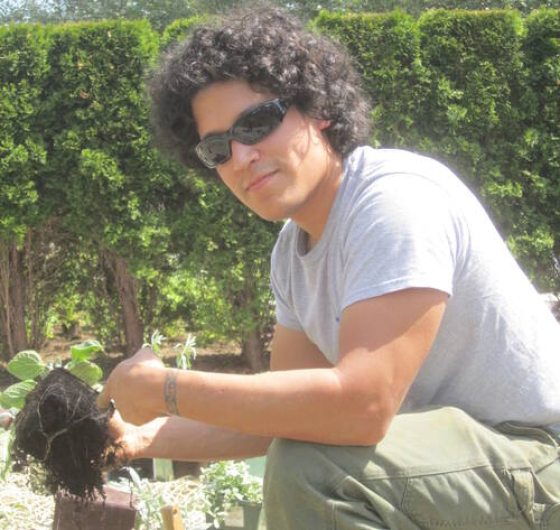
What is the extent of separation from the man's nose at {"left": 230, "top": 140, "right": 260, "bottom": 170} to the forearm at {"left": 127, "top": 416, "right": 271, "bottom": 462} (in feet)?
2.35

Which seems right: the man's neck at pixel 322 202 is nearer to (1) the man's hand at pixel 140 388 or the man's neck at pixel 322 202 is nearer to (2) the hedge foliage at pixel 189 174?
(1) the man's hand at pixel 140 388

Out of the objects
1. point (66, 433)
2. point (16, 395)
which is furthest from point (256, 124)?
point (16, 395)

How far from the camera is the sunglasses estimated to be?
1878 millimetres

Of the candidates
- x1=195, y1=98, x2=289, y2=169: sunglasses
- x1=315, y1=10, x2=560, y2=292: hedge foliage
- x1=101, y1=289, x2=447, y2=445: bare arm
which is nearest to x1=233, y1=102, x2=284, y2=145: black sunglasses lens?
x1=195, y1=98, x2=289, y2=169: sunglasses

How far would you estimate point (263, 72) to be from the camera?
76.6 inches

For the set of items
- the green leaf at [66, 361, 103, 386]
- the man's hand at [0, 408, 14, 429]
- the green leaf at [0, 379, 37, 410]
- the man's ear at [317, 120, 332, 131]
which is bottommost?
the man's hand at [0, 408, 14, 429]

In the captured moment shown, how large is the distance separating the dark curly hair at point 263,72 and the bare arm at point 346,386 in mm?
536

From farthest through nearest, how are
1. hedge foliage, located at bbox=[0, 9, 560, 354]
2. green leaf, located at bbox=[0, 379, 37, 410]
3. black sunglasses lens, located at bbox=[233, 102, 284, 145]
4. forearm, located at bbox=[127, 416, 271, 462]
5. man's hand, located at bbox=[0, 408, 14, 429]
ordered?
hedge foliage, located at bbox=[0, 9, 560, 354] → green leaf, located at bbox=[0, 379, 37, 410] → man's hand, located at bbox=[0, 408, 14, 429] → forearm, located at bbox=[127, 416, 271, 462] → black sunglasses lens, located at bbox=[233, 102, 284, 145]

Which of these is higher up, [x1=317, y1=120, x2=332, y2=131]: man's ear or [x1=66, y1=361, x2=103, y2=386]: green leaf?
[x1=317, y1=120, x2=332, y2=131]: man's ear

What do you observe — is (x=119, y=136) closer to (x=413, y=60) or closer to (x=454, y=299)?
(x=413, y=60)

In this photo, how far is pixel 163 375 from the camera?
176cm

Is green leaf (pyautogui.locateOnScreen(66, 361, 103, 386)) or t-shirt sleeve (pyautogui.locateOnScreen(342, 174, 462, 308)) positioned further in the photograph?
green leaf (pyautogui.locateOnScreen(66, 361, 103, 386))

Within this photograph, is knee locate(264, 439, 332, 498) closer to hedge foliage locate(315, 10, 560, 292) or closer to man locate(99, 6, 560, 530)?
man locate(99, 6, 560, 530)

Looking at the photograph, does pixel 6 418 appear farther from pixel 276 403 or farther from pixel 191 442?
pixel 276 403
